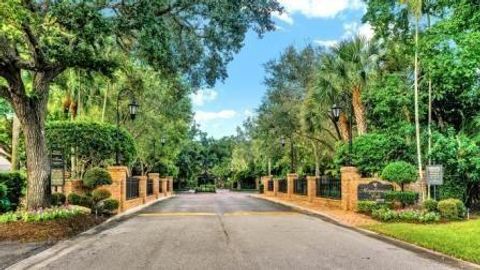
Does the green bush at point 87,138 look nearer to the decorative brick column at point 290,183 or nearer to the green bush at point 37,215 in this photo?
the green bush at point 37,215

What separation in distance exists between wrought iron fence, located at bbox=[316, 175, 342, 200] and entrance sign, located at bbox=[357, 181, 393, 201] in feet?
9.55

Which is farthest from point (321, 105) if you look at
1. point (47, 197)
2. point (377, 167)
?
point (47, 197)

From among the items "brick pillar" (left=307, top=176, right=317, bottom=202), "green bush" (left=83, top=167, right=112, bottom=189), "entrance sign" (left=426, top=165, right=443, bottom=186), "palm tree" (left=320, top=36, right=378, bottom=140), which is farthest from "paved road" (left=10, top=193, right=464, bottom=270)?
"brick pillar" (left=307, top=176, right=317, bottom=202)

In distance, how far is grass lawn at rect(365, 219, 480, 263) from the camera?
1079 centimetres

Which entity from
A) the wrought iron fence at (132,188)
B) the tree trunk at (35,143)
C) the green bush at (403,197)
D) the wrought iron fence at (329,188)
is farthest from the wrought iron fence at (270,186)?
the tree trunk at (35,143)

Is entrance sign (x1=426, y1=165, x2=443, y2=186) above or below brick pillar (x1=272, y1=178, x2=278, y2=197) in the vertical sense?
above

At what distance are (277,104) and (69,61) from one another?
26566 mm

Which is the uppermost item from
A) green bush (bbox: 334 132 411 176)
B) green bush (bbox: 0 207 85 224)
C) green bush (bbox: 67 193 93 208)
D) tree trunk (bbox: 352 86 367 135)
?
tree trunk (bbox: 352 86 367 135)

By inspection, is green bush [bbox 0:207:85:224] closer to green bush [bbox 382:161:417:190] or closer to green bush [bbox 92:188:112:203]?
green bush [bbox 92:188:112:203]

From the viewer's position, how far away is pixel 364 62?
27.2m

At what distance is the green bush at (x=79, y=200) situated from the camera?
63.7 feet

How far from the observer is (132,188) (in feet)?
98.4

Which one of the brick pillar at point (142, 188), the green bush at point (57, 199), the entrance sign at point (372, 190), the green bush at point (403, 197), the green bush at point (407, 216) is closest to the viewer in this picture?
the green bush at point (407, 216)

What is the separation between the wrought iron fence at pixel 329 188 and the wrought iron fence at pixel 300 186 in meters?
3.83
